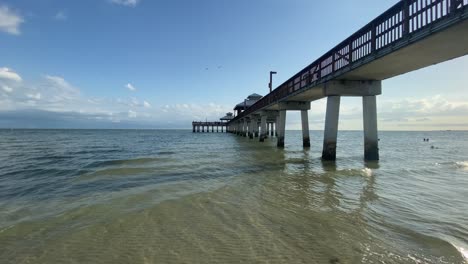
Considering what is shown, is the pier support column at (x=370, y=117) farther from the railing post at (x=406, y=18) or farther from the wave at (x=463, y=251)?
the wave at (x=463, y=251)

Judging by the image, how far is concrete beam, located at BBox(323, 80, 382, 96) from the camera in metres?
14.5

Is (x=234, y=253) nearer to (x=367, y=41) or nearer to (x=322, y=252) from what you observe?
(x=322, y=252)

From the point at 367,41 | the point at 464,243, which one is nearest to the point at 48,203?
the point at 464,243

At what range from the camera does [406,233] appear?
14.9 ft

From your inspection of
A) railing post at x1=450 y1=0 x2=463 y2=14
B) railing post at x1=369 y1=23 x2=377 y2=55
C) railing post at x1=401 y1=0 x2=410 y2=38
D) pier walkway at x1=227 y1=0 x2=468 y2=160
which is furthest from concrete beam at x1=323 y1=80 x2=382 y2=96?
railing post at x1=450 y1=0 x2=463 y2=14

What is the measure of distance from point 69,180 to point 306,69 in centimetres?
1556

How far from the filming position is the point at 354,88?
14.7 meters

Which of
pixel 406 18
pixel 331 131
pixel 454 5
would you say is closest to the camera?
pixel 454 5

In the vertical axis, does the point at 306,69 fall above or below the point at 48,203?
above

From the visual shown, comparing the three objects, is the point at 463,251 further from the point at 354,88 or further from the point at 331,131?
the point at 331,131

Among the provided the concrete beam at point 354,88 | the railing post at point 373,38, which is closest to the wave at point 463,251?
the railing post at point 373,38

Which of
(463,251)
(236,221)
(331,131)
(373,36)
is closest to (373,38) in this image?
(373,36)

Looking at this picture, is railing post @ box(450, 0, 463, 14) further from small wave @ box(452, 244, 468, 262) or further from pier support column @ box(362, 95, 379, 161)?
pier support column @ box(362, 95, 379, 161)

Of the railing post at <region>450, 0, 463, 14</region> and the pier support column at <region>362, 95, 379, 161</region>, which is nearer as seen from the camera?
the railing post at <region>450, 0, 463, 14</region>
